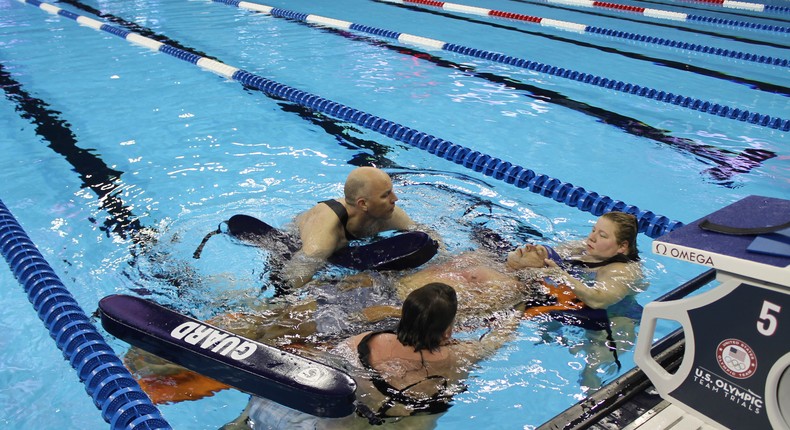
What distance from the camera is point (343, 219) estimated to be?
11.1ft

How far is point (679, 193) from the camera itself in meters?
4.58

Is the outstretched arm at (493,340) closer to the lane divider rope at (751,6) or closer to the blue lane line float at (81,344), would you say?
the blue lane line float at (81,344)

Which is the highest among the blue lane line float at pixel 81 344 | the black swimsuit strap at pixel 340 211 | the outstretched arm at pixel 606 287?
the outstretched arm at pixel 606 287

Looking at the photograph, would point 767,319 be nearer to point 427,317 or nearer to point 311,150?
point 427,317

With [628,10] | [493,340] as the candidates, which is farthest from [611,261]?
[628,10]

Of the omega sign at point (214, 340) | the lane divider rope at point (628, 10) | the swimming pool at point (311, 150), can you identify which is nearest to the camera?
the omega sign at point (214, 340)

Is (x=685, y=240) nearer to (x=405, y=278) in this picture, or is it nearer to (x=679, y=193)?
(x=405, y=278)

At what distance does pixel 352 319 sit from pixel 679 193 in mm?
2818

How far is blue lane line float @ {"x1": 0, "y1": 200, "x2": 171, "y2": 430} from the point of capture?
7.02 ft

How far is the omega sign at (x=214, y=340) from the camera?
6.73 ft

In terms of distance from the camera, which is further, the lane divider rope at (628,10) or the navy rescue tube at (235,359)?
the lane divider rope at (628,10)

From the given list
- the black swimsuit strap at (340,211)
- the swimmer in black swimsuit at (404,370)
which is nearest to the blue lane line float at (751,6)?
the black swimsuit strap at (340,211)

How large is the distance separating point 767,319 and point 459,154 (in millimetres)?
3388

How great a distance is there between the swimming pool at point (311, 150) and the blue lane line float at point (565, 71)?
0.25ft
